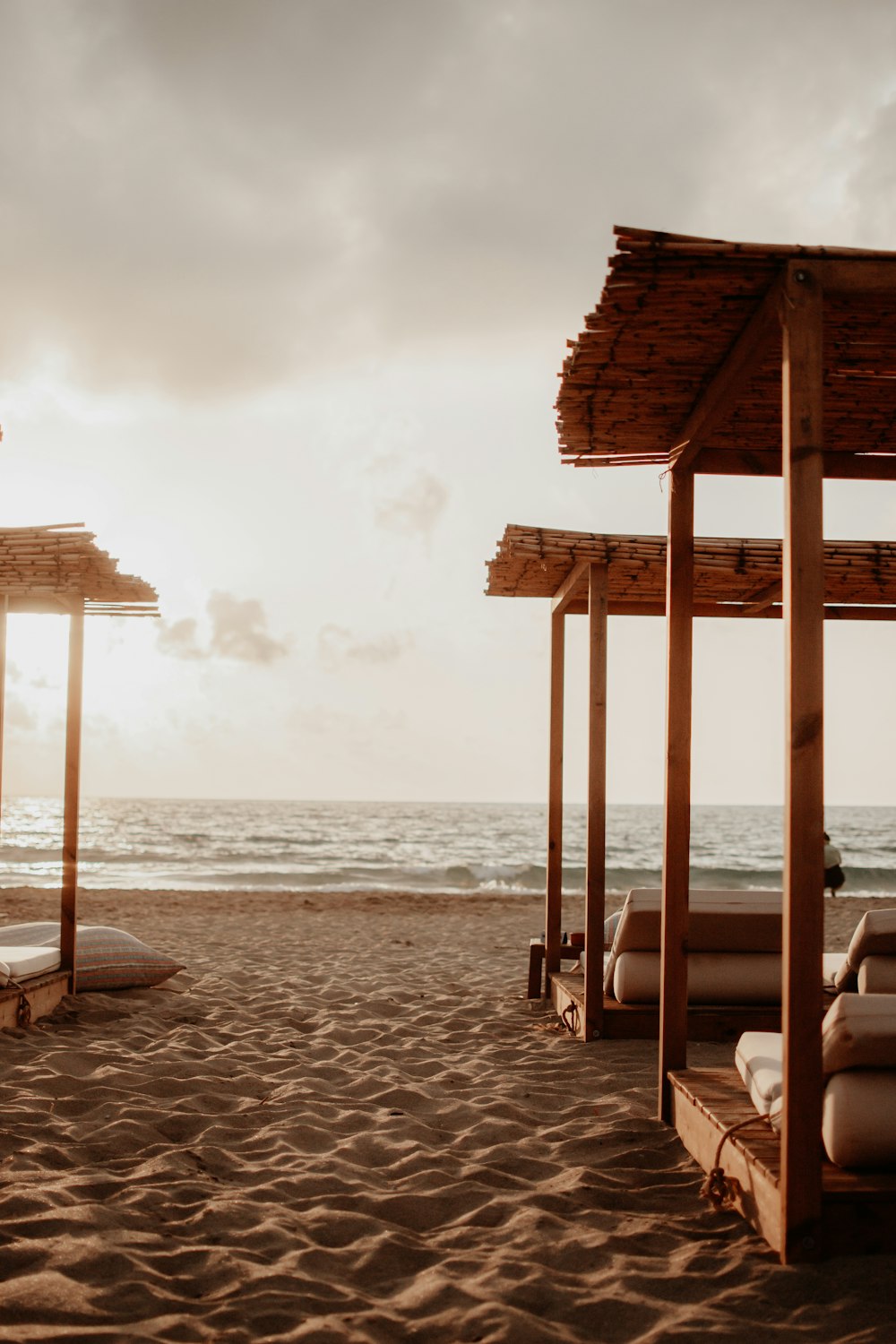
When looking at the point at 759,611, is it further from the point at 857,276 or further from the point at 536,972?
the point at 857,276

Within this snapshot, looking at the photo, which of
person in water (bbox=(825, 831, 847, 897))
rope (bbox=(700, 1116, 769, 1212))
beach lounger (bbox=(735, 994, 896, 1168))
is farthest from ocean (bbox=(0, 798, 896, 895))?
beach lounger (bbox=(735, 994, 896, 1168))

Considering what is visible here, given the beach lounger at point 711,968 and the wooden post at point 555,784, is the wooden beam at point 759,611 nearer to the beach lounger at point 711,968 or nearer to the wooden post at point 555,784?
the wooden post at point 555,784

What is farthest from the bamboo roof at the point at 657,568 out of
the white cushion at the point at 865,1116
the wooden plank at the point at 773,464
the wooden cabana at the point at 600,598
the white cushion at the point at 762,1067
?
the white cushion at the point at 865,1116

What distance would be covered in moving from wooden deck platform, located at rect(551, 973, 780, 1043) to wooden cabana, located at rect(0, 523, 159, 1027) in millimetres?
3081

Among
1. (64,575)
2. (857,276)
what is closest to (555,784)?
(64,575)

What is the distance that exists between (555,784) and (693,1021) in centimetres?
192

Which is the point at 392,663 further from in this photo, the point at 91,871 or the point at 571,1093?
the point at 571,1093

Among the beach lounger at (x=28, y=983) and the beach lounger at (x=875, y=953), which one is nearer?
the beach lounger at (x=875, y=953)

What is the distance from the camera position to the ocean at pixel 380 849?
23719 millimetres

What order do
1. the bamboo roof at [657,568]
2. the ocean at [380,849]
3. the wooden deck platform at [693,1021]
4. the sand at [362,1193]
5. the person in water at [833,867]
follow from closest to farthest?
the sand at [362,1193]
the wooden deck platform at [693,1021]
the bamboo roof at [657,568]
the person in water at [833,867]
the ocean at [380,849]

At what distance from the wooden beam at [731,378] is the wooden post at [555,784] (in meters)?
2.71

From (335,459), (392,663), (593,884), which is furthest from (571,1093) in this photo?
(392,663)

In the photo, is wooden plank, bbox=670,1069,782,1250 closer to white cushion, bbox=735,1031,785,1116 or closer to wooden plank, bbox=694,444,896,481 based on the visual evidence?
white cushion, bbox=735,1031,785,1116

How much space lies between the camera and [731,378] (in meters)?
3.21
